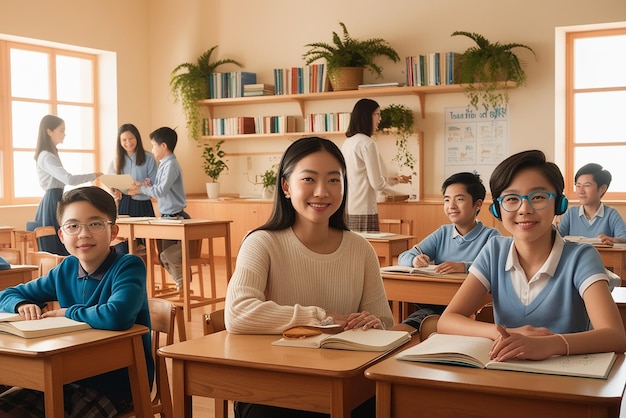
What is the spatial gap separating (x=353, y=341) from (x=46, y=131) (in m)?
5.46

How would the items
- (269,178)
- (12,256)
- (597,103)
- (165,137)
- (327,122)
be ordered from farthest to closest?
1. (269,178)
2. (327,122)
3. (597,103)
4. (165,137)
5. (12,256)

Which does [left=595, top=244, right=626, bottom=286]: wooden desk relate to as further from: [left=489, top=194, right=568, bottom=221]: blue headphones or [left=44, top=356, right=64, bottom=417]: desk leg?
[left=44, top=356, right=64, bottom=417]: desk leg

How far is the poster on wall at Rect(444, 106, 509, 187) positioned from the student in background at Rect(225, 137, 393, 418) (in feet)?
17.8

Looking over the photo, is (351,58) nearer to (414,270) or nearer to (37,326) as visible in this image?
(414,270)

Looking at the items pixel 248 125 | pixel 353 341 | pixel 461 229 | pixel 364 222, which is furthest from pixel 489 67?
pixel 353 341

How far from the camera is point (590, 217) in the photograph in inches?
205

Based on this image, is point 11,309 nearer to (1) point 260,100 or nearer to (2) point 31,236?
(2) point 31,236

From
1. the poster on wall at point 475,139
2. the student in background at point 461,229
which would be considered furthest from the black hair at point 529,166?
the poster on wall at point 475,139

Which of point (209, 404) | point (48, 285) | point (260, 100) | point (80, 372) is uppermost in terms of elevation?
point (260, 100)

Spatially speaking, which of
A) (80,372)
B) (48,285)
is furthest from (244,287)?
(48,285)

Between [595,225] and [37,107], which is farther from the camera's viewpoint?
[37,107]

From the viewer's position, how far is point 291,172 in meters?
2.34

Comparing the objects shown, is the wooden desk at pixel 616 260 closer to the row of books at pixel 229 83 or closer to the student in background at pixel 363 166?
the student in background at pixel 363 166

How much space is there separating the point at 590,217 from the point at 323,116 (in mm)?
3752
